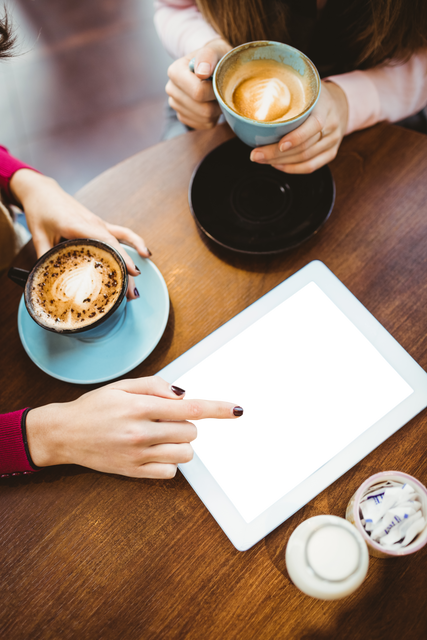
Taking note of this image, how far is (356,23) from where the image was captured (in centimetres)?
98

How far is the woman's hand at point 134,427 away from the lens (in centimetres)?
73

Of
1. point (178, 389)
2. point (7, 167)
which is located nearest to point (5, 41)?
point (7, 167)

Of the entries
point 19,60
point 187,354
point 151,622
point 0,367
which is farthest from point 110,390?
point 19,60

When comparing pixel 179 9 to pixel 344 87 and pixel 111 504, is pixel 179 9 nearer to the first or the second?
pixel 344 87

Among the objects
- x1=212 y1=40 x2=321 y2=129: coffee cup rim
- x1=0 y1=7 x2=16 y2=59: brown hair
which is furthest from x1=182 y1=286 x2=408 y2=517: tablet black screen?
x1=0 y1=7 x2=16 y2=59: brown hair

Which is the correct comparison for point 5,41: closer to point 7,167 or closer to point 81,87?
point 7,167

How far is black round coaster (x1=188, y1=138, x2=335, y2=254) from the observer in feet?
2.91

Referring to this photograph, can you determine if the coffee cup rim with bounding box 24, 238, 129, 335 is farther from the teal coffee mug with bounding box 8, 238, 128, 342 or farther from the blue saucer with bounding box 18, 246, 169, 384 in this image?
the blue saucer with bounding box 18, 246, 169, 384

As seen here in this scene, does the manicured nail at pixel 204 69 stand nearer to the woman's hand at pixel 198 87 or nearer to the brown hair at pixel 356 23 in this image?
the woman's hand at pixel 198 87

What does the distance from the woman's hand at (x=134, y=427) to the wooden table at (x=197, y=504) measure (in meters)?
0.05

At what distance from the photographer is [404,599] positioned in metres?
0.71

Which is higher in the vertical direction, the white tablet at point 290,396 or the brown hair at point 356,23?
the brown hair at point 356,23

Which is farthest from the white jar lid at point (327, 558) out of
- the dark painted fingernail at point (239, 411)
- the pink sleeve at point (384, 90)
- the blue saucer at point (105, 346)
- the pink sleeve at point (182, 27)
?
the pink sleeve at point (182, 27)

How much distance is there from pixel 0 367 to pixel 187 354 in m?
0.40
